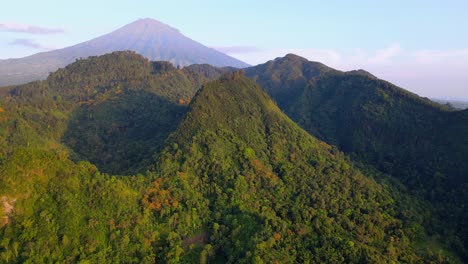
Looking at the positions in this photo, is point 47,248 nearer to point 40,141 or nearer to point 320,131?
point 40,141

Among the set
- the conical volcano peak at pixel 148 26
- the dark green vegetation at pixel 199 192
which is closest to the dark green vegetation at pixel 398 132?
the dark green vegetation at pixel 199 192

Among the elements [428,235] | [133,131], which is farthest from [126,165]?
[428,235]

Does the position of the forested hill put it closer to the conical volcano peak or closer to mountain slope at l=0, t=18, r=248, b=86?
mountain slope at l=0, t=18, r=248, b=86

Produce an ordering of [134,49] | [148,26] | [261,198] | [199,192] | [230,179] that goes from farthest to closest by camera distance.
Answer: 1. [148,26]
2. [134,49]
3. [230,179]
4. [261,198]
5. [199,192]

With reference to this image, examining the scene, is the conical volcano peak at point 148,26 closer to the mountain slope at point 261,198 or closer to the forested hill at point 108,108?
the forested hill at point 108,108

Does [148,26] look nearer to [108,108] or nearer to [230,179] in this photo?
[108,108]

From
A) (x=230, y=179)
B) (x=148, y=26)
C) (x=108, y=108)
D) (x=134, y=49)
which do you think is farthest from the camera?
(x=148, y=26)

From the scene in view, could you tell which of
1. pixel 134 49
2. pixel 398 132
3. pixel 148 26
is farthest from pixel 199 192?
pixel 148 26
